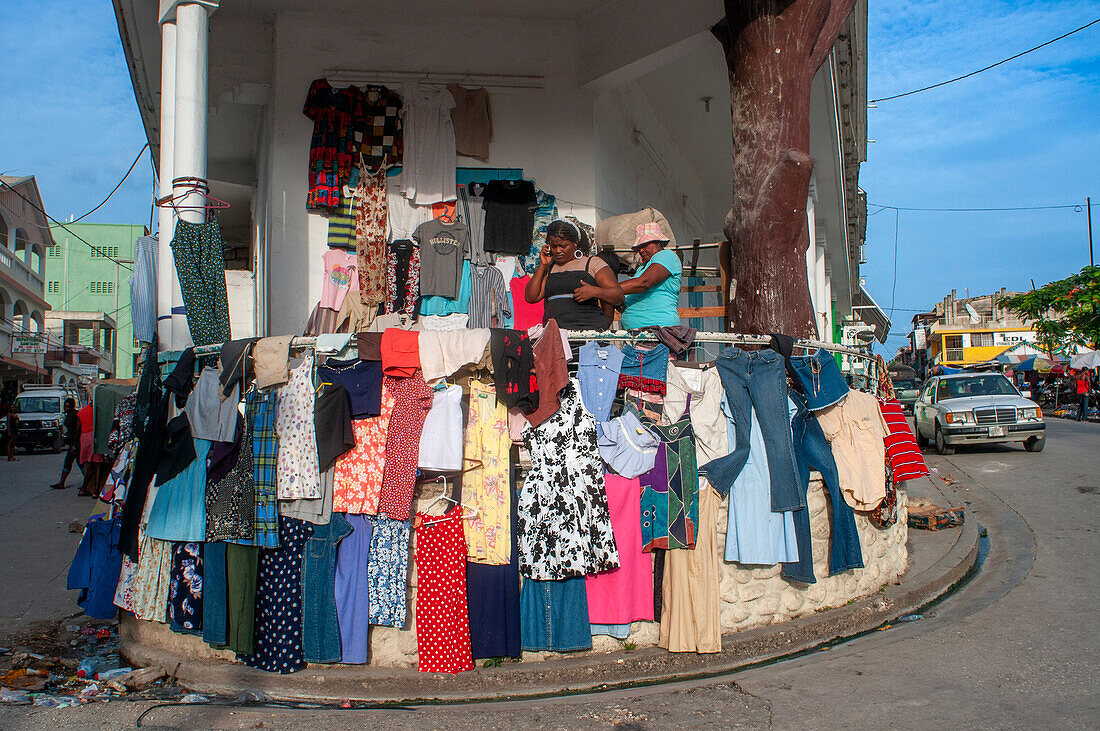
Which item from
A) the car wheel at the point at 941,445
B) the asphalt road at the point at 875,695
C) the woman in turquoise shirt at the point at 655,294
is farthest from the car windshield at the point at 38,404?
the car wheel at the point at 941,445

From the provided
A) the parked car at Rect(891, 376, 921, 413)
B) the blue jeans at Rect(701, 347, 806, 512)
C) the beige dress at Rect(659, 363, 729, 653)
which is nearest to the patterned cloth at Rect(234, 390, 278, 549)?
the beige dress at Rect(659, 363, 729, 653)

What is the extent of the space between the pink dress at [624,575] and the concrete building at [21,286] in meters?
40.4

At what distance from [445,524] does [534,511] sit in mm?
585

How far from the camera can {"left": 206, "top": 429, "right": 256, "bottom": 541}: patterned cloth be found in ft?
16.8

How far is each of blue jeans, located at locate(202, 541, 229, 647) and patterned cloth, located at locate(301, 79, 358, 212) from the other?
5022 mm

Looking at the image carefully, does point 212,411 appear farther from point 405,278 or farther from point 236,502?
point 405,278

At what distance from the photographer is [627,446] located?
5.18 metres

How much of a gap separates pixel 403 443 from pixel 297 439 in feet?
2.42

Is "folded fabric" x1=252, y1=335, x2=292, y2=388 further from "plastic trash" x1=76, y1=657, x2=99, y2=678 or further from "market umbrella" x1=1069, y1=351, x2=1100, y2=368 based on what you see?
"market umbrella" x1=1069, y1=351, x2=1100, y2=368

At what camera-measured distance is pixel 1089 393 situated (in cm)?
3045

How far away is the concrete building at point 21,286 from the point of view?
38219 millimetres

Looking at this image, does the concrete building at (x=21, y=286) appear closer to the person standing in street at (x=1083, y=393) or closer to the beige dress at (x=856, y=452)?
the beige dress at (x=856, y=452)

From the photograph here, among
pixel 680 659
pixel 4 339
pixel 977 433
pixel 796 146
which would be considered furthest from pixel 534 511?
pixel 4 339

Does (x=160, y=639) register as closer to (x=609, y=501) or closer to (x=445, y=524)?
(x=445, y=524)
